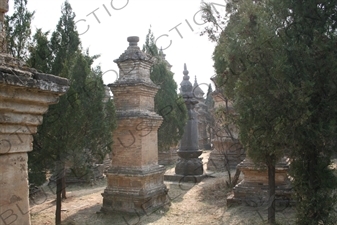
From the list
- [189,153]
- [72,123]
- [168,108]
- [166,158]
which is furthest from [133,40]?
[166,158]

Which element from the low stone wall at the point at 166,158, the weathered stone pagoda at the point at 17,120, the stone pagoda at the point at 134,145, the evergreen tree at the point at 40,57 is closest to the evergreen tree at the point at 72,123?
the evergreen tree at the point at 40,57

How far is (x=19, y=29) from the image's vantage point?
9250 mm

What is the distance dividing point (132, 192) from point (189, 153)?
251 inches

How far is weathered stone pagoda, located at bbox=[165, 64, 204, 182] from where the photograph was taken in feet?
46.7

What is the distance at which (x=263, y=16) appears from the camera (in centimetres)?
573

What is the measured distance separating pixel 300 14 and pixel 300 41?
490mm

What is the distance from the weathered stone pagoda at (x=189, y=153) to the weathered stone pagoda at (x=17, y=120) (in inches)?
463

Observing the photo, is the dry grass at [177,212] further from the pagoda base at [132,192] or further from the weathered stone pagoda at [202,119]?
the weathered stone pagoda at [202,119]

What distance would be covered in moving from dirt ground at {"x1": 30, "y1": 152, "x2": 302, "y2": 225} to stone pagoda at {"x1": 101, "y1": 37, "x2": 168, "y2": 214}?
37 centimetres

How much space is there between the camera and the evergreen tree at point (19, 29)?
882cm

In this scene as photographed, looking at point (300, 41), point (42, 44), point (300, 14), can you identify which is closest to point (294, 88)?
point (300, 41)

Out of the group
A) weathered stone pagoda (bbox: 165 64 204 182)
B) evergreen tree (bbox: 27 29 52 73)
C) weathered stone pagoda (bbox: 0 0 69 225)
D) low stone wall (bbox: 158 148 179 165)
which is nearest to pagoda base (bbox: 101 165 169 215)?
evergreen tree (bbox: 27 29 52 73)

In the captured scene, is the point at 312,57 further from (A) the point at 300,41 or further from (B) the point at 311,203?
Answer: (B) the point at 311,203

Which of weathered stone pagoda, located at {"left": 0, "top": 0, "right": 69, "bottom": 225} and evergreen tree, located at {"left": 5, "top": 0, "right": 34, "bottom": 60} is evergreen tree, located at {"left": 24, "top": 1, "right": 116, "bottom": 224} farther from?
weathered stone pagoda, located at {"left": 0, "top": 0, "right": 69, "bottom": 225}
